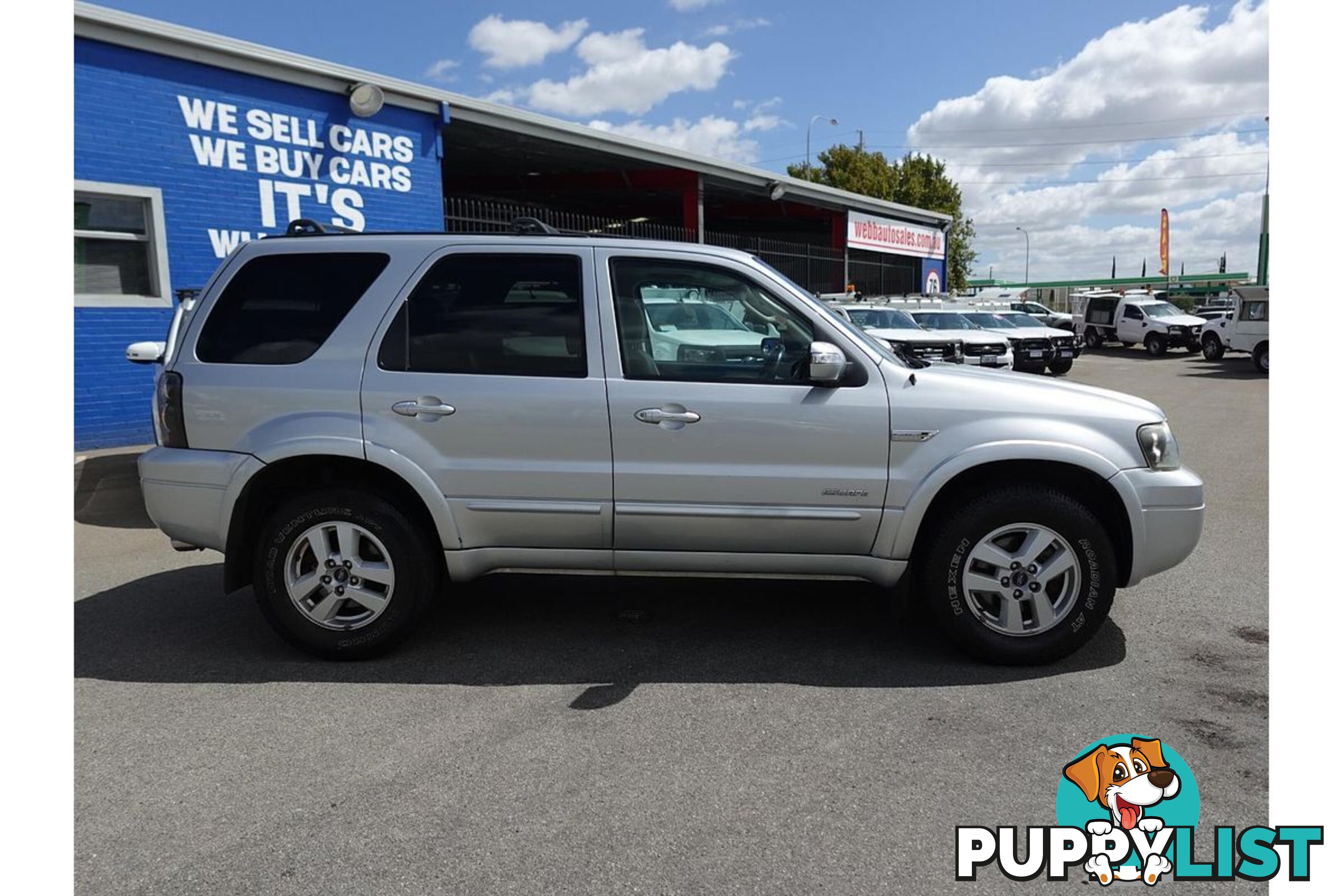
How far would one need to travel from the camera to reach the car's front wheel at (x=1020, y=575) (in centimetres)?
441

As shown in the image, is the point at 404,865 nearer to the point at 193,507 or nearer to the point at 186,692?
the point at 186,692

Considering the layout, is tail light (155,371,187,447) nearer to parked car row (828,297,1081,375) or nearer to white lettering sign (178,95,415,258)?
white lettering sign (178,95,415,258)

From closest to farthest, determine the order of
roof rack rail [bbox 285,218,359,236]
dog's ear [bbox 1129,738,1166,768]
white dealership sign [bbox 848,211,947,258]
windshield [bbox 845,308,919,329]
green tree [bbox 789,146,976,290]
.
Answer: dog's ear [bbox 1129,738,1166,768] → roof rack rail [bbox 285,218,359,236] → windshield [bbox 845,308,919,329] → white dealership sign [bbox 848,211,947,258] → green tree [bbox 789,146,976,290]

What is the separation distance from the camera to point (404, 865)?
3.00 metres

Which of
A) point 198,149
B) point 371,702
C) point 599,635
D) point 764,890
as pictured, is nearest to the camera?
point 764,890

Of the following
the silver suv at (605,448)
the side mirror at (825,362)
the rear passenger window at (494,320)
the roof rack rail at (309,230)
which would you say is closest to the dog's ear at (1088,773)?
the silver suv at (605,448)

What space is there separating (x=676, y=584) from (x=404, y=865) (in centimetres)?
309

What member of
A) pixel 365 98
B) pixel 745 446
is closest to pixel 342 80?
pixel 365 98

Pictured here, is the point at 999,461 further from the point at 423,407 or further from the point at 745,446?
the point at 423,407

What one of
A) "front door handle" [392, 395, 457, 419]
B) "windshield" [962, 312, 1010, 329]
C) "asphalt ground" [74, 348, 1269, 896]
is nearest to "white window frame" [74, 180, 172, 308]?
"asphalt ground" [74, 348, 1269, 896]

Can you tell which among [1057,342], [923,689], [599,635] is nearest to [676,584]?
[599,635]

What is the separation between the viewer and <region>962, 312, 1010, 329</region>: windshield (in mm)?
22906

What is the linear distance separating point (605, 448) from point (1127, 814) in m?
2.50

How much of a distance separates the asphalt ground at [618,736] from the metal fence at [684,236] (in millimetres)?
10368
